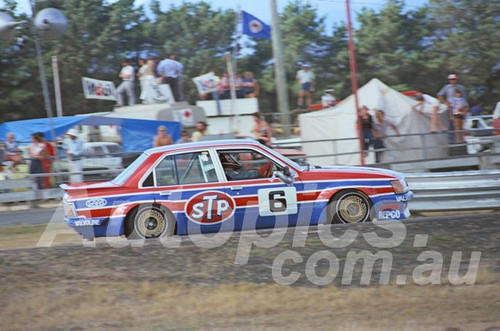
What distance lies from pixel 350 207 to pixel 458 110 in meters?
10.7

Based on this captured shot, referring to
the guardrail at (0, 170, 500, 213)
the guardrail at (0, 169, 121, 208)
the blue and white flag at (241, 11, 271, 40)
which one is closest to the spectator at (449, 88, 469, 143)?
the blue and white flag at (241, 11, 271, 40)

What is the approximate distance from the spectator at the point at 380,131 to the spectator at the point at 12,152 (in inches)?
326

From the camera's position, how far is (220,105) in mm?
Answer: 22453

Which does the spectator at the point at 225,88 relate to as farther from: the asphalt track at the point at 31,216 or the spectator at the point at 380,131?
the asphalt track at the point at 31,216

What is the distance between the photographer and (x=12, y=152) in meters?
17.7

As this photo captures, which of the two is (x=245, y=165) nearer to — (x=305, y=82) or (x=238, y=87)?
(x=238, y=87)

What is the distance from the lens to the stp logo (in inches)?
344

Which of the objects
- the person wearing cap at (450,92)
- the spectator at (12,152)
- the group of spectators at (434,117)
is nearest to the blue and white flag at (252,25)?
the group of spectators at (434,117)

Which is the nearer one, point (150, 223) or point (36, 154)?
point (150, 223)

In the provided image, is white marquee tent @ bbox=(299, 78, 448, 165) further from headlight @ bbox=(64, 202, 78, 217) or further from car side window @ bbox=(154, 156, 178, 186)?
headlight @ bbox=(64, 202, 78, 217)

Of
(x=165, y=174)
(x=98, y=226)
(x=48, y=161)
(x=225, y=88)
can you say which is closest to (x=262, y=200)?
(x=165, y=174)

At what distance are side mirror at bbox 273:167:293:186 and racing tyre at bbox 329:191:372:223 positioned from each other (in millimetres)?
563

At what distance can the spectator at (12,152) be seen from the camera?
55.6 ft

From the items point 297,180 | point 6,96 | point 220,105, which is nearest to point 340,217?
point 297,180
